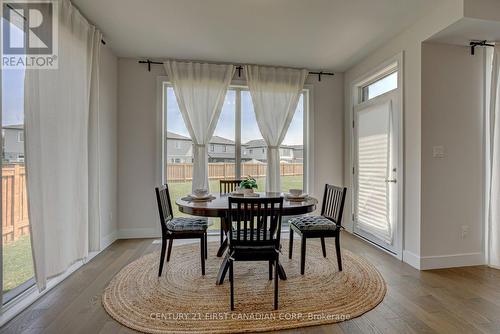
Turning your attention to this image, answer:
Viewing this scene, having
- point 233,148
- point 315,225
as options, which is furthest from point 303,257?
point 233,148

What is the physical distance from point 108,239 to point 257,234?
2480mm

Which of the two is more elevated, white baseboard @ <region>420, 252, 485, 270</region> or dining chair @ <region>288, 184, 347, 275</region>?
dining chair @ <region>288, 184, 347, 275</region>

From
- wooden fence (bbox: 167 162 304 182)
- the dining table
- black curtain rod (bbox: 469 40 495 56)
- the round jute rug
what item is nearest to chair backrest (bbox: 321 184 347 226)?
the dining table

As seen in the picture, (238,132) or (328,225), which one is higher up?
(238,132)

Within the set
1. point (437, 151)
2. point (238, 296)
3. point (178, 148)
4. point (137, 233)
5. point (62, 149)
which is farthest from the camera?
point (178, 148)

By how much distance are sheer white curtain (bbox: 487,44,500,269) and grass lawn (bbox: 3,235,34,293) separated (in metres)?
4.46

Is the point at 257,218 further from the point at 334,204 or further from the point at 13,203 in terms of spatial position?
the point at 13,203

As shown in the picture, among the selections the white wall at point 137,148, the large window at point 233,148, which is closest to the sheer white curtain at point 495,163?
the large window at point 233,148

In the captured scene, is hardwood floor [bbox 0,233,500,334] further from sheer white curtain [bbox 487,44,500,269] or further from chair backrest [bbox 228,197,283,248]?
chair backrest [bbox 228,197,283,248]

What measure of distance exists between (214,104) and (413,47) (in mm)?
2579

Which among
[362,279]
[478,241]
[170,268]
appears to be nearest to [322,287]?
[362,279]

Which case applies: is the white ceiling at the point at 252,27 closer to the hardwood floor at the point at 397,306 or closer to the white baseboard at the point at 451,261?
the white baseboard at the point at 451,261

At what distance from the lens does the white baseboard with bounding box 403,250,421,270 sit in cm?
279

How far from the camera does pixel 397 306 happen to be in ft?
6.70
